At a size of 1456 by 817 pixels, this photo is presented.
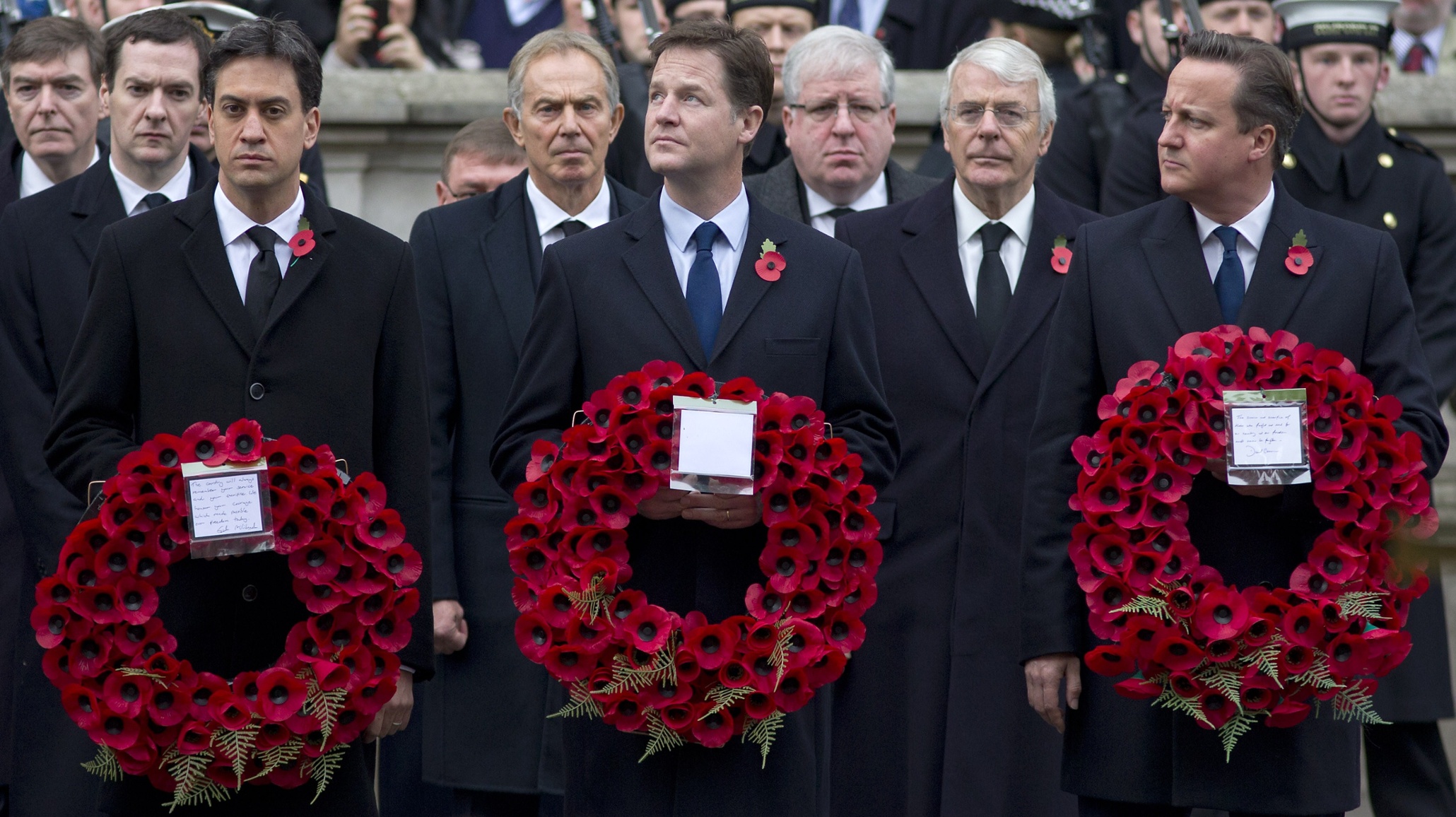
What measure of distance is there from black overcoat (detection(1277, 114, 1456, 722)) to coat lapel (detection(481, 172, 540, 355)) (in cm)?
271

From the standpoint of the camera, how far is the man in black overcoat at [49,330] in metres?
5.69

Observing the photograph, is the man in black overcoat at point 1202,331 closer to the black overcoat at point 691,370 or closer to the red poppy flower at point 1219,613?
the red poppy flower at point 1219,613

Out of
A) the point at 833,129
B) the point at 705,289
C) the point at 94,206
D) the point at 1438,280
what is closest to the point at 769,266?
the point at 705,289

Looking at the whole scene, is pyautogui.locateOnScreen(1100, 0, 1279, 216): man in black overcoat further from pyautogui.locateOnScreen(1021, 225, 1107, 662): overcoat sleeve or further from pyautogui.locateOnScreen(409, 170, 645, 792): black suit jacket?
pyautogui.locateOnScreen(409, 170, 645, 792): black suit jacket

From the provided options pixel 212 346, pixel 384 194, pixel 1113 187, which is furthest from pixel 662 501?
pixel 384 194

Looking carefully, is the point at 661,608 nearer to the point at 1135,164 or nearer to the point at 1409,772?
the point at 1135,164

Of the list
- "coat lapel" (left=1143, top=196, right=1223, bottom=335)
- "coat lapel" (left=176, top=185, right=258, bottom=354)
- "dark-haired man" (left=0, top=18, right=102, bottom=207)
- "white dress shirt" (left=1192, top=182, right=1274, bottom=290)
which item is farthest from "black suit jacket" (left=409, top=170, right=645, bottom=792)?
"white dress shirt" (left=1192, top=182, right=1274, bottom=290)

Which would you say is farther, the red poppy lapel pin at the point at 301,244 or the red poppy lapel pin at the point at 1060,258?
the red poppy lapel pin at the point at 1060,258

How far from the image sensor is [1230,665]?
15.7ft

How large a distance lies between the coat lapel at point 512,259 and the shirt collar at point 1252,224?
203 centimetres

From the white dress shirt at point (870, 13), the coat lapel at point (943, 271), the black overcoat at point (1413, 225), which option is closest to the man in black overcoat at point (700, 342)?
the coat lapel at point (943, 271)

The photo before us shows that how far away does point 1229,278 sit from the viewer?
5.22m

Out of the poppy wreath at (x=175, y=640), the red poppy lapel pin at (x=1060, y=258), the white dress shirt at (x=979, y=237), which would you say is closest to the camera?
the poppy wreath at (x=175, y=640)

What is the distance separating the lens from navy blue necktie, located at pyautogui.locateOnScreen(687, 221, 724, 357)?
5.09 meters
